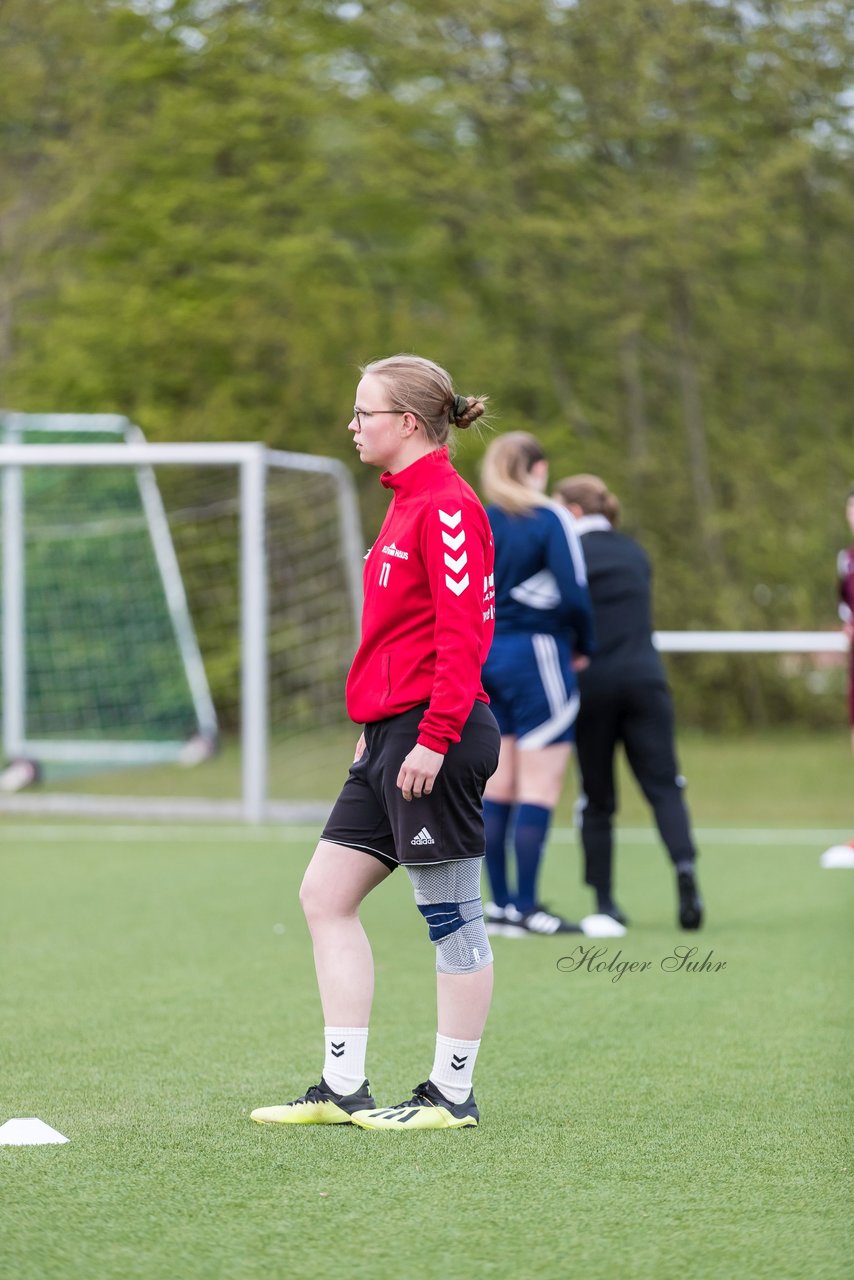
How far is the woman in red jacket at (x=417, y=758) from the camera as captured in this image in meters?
3.91

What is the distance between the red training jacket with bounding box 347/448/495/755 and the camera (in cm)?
387

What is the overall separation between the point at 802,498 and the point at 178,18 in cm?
818

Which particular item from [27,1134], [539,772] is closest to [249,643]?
[539,772]

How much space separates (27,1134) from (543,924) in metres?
3.59

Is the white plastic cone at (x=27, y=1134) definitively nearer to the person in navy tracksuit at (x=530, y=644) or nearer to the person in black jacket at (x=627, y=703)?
the person in navy tracksuit at (x=530, y=644)

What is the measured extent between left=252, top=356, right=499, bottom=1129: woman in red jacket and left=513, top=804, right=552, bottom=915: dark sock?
2.99 meters

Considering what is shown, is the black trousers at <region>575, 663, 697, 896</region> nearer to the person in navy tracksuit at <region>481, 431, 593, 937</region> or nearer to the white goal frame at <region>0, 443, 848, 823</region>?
the person in navy tracksuit at <region>481, 431, 593, 937</region>

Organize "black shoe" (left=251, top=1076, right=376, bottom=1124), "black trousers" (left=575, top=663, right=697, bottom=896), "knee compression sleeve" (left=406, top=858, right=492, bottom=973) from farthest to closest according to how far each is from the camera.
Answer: "black trousers" (left=575, top=663, right=697, bottom=896) → "black shoe" (left=251, top=1076, right=376, bottom=1124) → "knee compression sleeve" (left=406, top=858, right=492, bottom=973)

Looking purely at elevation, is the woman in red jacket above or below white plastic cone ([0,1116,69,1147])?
above

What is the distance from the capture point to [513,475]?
6.93 meters

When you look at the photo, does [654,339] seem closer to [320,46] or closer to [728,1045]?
[320,46]

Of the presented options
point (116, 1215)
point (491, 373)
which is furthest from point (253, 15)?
point (116, 1215)

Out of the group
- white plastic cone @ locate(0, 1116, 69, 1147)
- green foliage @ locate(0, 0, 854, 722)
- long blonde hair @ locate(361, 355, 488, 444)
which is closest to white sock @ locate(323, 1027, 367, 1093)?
white plastic cone @ locate(0, 1116, 69, 1147)

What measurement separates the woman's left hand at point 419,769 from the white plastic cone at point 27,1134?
109cm
